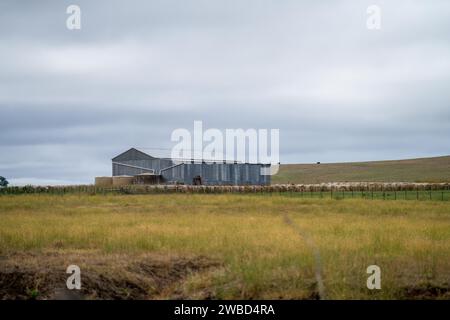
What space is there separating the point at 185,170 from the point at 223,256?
56.5 metres

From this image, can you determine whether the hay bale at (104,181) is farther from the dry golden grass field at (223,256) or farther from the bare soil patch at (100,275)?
the bare soil patch at (100,275)

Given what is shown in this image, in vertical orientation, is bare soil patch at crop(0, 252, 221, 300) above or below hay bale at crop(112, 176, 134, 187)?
below

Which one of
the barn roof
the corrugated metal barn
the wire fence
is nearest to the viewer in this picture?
the wire fence

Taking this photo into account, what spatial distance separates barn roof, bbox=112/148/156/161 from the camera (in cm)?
7586

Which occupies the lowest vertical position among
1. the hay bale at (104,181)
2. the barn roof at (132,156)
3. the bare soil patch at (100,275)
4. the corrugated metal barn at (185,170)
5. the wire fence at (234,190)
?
the bare soil patch at (100,275)

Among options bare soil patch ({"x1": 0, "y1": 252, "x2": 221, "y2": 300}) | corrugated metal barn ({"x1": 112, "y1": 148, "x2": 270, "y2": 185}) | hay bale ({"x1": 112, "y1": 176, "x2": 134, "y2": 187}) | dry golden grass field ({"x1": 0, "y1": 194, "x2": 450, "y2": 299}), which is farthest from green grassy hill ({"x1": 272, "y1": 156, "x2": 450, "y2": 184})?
bare soil patch ({"x1": 0, "y1": 252, "x2": 221, "y2": 300})

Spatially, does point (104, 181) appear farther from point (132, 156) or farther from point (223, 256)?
point (223, 256)

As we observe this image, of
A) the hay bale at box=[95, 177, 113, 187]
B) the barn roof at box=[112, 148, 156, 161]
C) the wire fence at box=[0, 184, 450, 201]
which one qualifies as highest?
the barn roof at box=[112, 148, 156, 161]

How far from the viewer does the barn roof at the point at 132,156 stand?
7586 centimetres

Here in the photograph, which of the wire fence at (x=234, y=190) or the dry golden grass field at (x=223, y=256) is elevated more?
the wire fence at (x=234, y=190)

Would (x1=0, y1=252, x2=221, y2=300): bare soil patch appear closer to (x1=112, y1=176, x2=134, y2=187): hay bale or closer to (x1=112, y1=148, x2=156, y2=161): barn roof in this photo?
(x1=112, y1=176, x2=134, y2=187): hay bale

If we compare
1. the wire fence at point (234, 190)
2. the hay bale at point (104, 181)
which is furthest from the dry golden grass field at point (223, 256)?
the hay bale at point (104, 181)

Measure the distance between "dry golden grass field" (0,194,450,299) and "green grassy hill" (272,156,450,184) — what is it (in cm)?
8998

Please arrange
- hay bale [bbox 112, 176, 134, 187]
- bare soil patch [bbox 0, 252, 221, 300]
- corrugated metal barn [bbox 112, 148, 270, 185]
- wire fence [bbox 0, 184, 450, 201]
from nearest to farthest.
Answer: bare soil patch [bbox 0, 252, 221, 300] < wire fence [bbox 0, 184, 450, 201] < corrugated metal barn [bbox 112, 148, 270, 185] < hay bale [bbox 112, 176, 134, 187]
